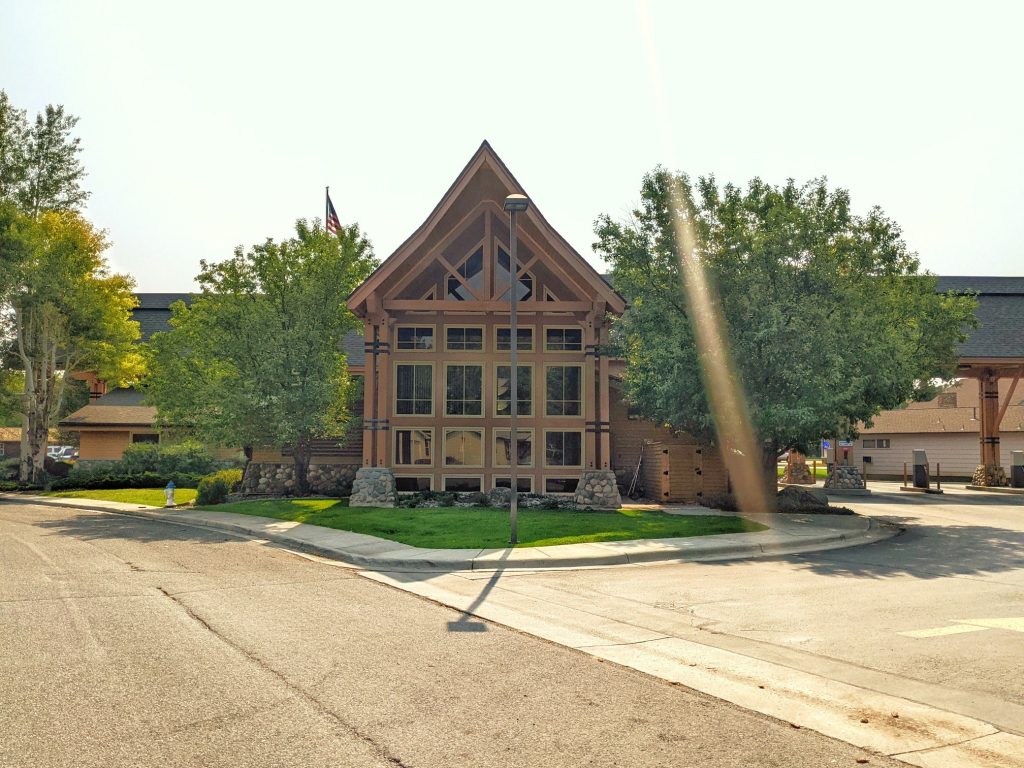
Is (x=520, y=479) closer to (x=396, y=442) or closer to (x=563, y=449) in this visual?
(x=563, y=449)

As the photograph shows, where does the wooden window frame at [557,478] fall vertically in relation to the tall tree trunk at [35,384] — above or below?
below

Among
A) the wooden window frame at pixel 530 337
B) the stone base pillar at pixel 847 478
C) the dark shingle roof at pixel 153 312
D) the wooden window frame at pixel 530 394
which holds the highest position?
the dark shingle roof at pixel 153 312

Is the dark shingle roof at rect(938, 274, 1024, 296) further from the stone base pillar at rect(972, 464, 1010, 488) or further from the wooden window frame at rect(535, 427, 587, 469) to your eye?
the wooden window frame at rect(535, 427, 587, 469)

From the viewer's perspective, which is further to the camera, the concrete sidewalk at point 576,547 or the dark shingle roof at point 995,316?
the dark shingle roof at point 995,316

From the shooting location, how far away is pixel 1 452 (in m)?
70.0

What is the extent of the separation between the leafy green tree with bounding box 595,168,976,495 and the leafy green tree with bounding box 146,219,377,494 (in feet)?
34.9

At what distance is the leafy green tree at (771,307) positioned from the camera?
840 inches

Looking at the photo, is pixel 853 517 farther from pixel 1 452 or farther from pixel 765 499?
pixel 1 452

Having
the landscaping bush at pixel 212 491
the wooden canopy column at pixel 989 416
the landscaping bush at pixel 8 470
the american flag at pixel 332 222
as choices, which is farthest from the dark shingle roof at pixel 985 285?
the landscaping bush at pixel 8 470

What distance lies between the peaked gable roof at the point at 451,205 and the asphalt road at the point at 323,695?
15438 millimetres

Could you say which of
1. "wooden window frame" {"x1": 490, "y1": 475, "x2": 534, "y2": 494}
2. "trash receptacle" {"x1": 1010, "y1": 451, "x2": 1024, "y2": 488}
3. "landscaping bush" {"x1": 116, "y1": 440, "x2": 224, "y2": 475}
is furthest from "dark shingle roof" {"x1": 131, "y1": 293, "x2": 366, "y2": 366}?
"trash receptacle" {"x1": 1010, "y1": 451, "x2": 1024, "y2": 488}

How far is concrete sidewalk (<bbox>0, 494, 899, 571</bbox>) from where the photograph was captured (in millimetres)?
14656

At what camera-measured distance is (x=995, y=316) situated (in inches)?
1602

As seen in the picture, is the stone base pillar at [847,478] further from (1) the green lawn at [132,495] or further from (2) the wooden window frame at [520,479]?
(1) the green lawn at [132,495]
